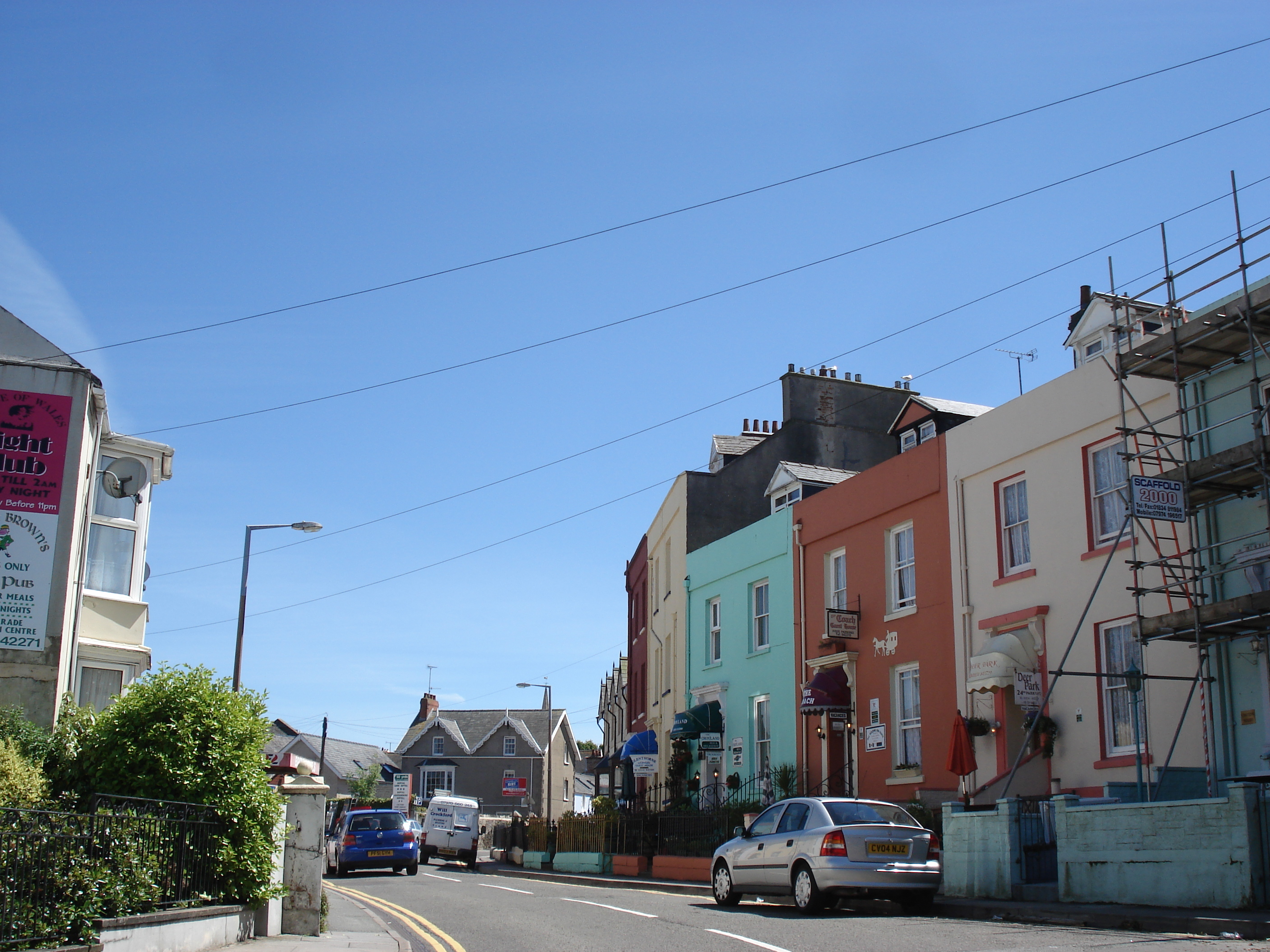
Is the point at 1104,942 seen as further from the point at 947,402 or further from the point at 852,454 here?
the point at 852,454

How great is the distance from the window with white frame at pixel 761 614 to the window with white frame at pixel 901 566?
208 inches

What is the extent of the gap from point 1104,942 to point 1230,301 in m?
8.87

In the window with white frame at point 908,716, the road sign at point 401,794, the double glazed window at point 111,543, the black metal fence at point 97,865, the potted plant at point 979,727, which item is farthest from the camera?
the road sign at point 401,794

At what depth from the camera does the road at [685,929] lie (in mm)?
10094

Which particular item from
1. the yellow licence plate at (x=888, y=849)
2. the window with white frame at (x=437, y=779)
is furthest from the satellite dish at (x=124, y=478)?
the window with white frame at (x=437, y=779)

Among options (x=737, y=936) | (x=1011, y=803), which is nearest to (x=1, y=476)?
(x=737, y=936)

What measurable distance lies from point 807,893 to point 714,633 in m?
16.6

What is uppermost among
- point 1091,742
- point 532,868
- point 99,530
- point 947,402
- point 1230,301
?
point 947,402

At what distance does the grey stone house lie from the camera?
239ft

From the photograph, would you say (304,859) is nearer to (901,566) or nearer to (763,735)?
(901,566)

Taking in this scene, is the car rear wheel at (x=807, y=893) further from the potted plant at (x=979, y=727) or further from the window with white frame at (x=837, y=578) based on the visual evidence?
the window with white frame at (x=837, y=578)

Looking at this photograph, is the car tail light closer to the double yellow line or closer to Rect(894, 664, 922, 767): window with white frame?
the double yellow line

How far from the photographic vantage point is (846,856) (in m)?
13.7

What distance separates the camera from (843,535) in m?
24.2
